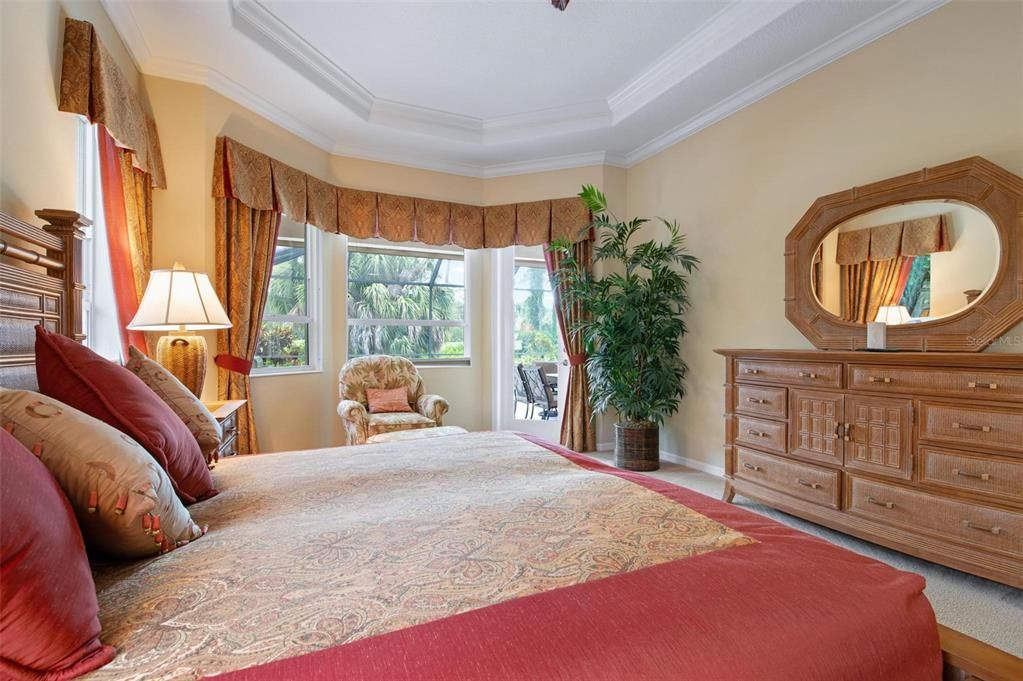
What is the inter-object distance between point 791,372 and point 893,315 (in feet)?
1.97

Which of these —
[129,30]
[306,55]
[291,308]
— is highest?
[306,55]

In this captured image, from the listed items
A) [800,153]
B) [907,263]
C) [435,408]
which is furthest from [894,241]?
[435,408]

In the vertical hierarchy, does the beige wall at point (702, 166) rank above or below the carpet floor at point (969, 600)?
above

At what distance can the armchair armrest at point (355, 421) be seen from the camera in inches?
143

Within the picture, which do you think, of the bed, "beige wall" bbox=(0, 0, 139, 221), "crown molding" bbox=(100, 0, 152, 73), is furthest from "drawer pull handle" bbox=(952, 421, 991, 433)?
"crown molding" bbox=(100, 0, 152, 73)

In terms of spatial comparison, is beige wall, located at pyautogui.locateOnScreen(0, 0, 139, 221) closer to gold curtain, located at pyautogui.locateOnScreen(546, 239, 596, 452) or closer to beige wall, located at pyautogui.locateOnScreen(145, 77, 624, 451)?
beige wall, located at pyautogui.locateOnScreen(145, 77, 624, 451)

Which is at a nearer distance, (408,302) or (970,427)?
(970,427)

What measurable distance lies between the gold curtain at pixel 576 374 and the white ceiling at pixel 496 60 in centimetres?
102

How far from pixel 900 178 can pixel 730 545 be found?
258 centimetres

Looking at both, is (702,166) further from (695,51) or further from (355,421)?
(355,421)

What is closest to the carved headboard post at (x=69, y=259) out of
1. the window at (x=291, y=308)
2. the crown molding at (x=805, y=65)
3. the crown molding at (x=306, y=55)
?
the crown molding at (x=306, y=55)

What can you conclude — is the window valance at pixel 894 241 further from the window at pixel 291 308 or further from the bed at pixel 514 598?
the window at pixel 291 308

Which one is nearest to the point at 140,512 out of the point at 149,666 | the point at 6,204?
the point at 149,666

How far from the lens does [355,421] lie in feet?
12.0
